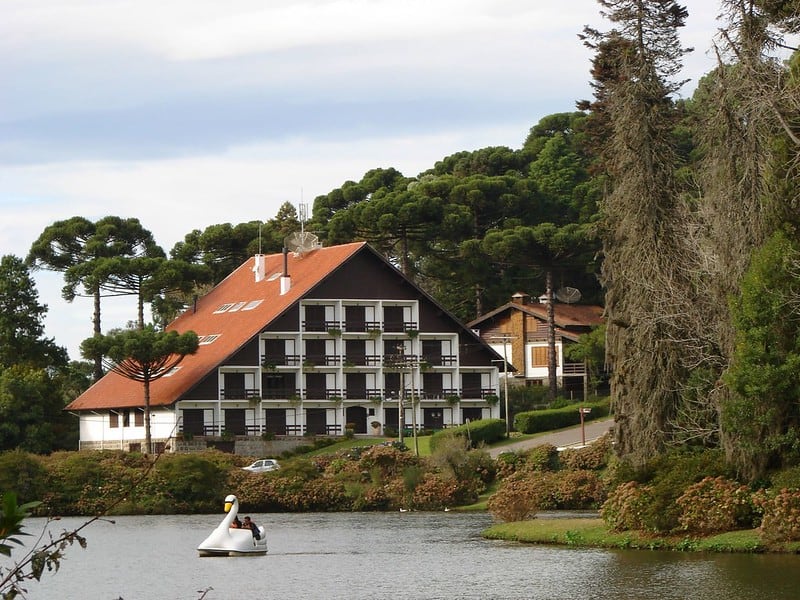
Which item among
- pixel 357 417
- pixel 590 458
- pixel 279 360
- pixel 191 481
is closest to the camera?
pixel 590 458

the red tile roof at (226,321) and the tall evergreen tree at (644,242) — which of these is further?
the red tile roof at (226,321)

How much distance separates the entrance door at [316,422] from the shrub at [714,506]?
5441cm

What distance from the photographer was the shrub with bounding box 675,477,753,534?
35094 mm

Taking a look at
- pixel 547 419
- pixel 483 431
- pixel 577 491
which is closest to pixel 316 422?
pixel 483 431

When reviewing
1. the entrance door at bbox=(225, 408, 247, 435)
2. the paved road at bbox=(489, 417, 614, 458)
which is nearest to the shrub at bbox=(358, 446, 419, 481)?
the paved road at bbox=(489, 417, 614, 458)

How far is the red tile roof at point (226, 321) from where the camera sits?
86062mm

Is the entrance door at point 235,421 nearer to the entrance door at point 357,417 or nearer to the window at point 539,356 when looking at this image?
the entrance door at point 357,417

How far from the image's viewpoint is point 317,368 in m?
89.6

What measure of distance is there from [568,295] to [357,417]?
2198 centimetres

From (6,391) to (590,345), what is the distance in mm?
36642

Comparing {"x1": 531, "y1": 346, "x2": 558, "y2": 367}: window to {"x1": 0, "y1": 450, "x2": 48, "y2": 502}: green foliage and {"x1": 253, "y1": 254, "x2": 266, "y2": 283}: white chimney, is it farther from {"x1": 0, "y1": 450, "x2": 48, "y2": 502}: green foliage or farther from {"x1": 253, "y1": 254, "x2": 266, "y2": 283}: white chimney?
{"x1": 0, "y1": 450, "x2": 48, "y2": 502}: green foliage

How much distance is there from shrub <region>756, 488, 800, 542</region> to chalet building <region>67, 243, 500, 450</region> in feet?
172

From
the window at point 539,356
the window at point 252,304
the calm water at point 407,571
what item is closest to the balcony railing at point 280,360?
the window at point 252,304

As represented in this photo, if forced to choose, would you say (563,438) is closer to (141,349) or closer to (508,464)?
(508,464)
